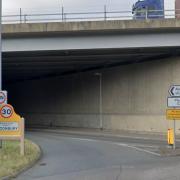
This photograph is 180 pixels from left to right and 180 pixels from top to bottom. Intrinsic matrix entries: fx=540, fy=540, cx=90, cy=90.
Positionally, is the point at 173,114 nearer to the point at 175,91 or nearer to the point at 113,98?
the point at 175,91

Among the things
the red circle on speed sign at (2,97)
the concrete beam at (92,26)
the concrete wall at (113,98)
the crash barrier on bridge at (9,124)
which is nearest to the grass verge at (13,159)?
the crash barrier on bridge at (9,124)

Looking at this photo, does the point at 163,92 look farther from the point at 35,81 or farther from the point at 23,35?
the point at 35,81

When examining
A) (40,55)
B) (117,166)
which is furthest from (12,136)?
(40,55)

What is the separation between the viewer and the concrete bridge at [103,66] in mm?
33719

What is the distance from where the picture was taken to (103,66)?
1750 inches

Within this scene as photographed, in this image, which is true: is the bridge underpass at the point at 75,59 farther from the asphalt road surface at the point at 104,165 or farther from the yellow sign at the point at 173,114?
the asphalt road surface at the point at 104,165

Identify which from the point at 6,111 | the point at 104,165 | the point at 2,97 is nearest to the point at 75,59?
the point at 2,97

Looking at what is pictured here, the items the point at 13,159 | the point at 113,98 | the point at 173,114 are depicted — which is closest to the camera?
the point at 13,159

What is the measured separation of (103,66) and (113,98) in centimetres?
351

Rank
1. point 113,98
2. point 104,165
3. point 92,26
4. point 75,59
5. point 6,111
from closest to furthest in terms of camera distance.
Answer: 1. point 104,165
2. point 6,111
3. point 92,26
4. point 75,59
5. point 113,98

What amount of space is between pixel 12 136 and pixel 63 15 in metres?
16.5

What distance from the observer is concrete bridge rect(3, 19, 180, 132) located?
3372cm

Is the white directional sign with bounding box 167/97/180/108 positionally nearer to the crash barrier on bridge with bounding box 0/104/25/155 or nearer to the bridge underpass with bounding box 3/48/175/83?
the crash barrier on bridge with bounding box 0/104/25/155

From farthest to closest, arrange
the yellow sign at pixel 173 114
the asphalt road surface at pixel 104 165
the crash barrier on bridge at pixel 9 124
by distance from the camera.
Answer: the yellow sign at pixel 173 114, the crash barrier on bridge at pixel 9 124, the asphalt road surface at pixel 104 165
